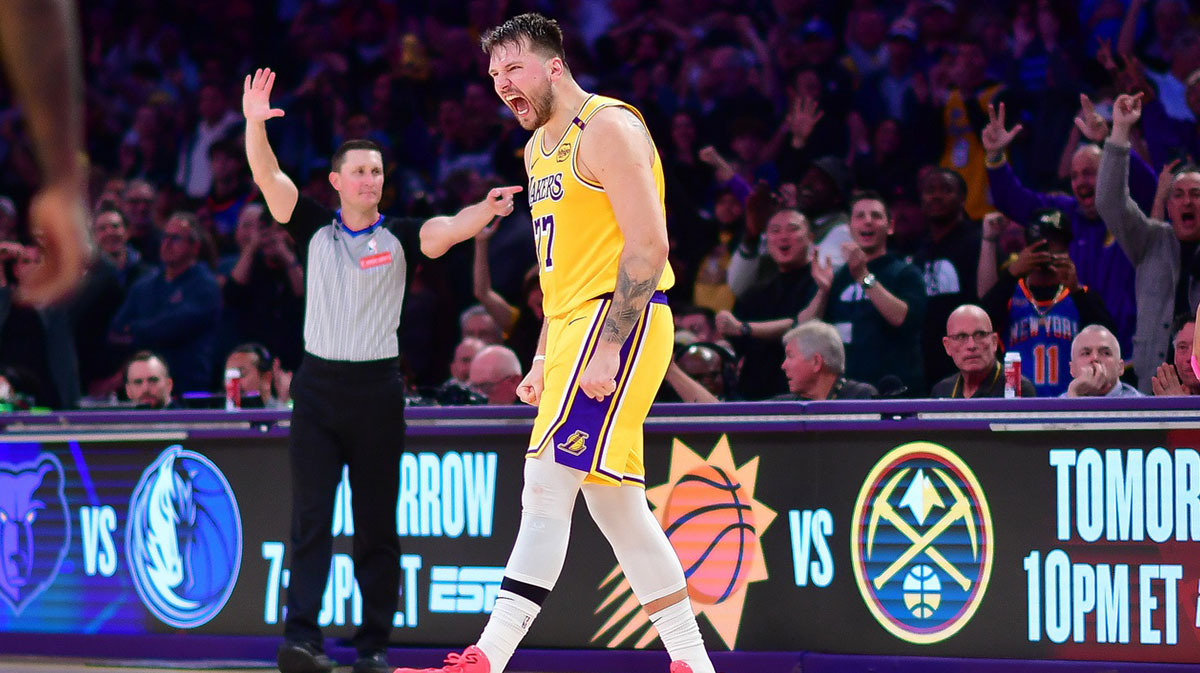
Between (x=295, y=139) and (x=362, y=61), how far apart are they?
3.96ft

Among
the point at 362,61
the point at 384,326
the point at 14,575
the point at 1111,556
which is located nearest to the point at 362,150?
the point at 384,326

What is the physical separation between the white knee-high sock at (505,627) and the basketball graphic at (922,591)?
2071 millimetres

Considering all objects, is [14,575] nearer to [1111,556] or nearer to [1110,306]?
[1111,556]

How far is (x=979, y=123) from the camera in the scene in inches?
416

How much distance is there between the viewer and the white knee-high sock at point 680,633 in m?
5.27

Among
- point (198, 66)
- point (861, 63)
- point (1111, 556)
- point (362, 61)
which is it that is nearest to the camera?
point (1111, 556)

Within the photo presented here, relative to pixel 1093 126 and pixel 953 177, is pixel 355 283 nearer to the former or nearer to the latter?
pixel 953 177

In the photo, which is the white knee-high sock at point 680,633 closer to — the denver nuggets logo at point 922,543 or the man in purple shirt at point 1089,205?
the denver nuggets logo at point 922,543

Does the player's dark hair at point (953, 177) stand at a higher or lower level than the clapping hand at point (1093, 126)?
lower

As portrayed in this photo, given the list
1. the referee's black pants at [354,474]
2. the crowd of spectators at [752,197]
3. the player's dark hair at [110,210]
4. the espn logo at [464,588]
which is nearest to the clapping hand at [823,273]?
the crowd of spectators at [752,197]

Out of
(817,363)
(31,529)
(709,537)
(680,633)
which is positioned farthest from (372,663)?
(817,363)

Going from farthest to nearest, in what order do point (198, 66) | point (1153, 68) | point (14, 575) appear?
1. point (198, 66)
2. point (1153, 68)
3. point (14, 575)

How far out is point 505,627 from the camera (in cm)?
512

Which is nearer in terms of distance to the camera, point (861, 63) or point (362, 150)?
point (362, 150)
